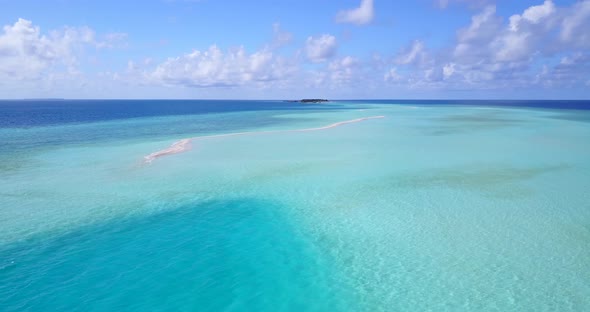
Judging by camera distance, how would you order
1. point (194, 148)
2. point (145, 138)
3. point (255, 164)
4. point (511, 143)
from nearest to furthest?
point (255, 164)
point (194, 148)
point (511, 143)
point (145, 138)

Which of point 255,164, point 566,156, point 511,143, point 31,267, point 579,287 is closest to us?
point 579,287

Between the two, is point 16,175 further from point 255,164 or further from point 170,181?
point 255,164

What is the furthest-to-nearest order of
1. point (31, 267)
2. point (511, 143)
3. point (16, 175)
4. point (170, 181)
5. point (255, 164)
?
point (511, 143) → point (255, 164) → point (16, 175) → point (170, 181) → point (31, 267)

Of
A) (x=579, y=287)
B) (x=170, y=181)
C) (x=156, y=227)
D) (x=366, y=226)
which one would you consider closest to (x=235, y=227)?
(x=156, y=227)

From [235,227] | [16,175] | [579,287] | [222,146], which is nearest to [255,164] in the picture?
[222,146]

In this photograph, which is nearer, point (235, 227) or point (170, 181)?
point (235, 227)

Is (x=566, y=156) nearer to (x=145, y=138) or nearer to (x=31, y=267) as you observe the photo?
(x=31, y=267)
